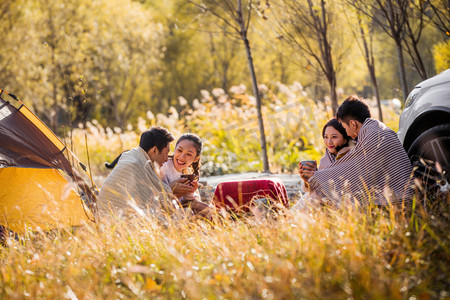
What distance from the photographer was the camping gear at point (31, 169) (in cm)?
557

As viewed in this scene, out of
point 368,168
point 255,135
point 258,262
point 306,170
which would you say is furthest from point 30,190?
point 255,135

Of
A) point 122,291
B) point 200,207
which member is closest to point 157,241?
point 122,291

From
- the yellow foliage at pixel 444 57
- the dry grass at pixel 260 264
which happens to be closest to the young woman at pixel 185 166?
the dry grass at pixel 260 264

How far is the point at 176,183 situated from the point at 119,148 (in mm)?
7837

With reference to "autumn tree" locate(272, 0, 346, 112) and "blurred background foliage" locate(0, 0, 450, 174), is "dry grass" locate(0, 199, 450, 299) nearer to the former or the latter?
"blurred background foliage" locate(0, 0, 450, 174)

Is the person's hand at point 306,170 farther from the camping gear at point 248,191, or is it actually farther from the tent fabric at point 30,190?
the tent fabric at point 30,190

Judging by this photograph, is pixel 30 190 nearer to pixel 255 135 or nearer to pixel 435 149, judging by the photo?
pixel 435 149

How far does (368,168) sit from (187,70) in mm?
21025

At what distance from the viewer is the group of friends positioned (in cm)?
417

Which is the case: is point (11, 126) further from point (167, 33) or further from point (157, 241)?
point (167, 33)

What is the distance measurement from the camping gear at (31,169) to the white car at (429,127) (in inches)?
131

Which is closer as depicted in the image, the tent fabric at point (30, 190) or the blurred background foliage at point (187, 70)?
the tent fabric at point (30, 190)

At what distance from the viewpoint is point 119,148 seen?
12.8 meters

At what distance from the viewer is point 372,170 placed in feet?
14.0
